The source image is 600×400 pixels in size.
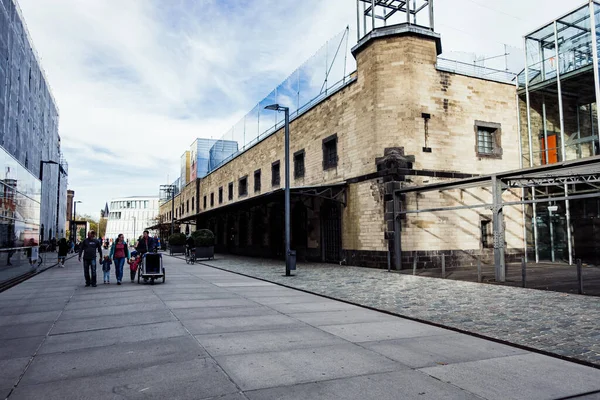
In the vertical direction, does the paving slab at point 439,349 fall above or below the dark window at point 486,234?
below

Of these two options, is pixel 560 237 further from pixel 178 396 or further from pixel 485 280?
pixel 178 396

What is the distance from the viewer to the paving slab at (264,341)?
5211 mm

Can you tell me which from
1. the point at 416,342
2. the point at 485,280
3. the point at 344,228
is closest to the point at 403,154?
the point at 344,228

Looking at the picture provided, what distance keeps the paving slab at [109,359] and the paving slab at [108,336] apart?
21cm

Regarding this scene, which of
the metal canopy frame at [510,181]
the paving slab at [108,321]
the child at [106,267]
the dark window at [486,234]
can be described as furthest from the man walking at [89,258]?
the dark window at [486,234]

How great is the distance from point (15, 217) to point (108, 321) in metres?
10.0

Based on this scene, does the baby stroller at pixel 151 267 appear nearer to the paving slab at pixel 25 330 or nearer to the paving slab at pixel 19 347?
the paving slab at pixel 25 330

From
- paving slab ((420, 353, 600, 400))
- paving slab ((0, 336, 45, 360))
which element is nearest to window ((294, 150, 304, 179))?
paving slab ((0, 336, 45, 360))

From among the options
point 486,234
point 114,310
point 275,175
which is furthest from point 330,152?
point 114,310

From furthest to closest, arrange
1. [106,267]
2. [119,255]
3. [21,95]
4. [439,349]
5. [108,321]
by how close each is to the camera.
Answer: [21,95]
[106,267]
[119,255]
[108,321]
[439,349]

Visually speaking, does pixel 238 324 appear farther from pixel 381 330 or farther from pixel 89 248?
pixel 89 248

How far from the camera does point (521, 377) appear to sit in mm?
4223

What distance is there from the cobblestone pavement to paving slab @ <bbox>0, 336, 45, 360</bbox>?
562cm

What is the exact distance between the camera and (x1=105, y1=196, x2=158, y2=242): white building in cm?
10912
